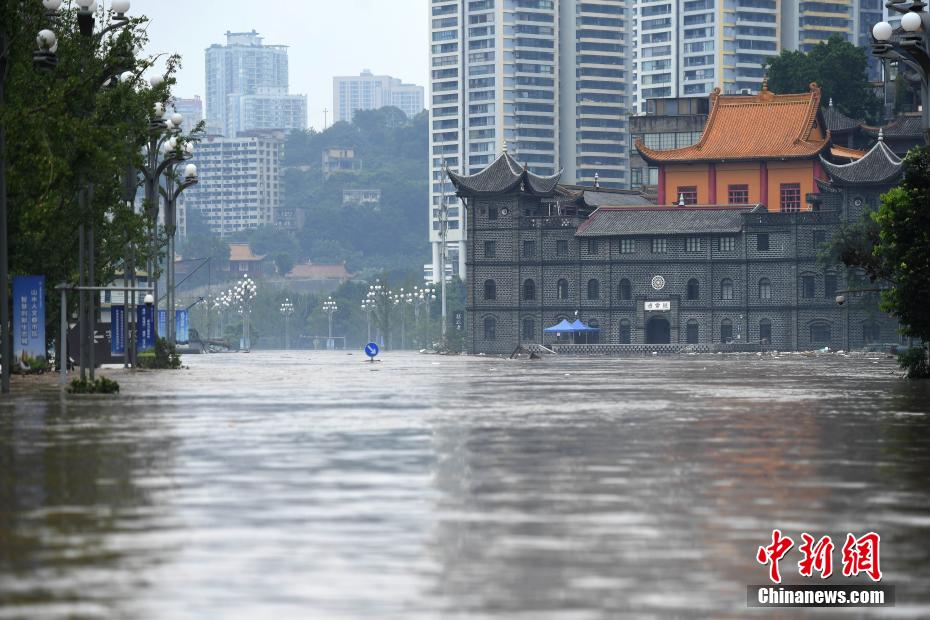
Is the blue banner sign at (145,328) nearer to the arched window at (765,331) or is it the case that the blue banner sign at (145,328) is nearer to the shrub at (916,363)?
the shrub at (916,363)

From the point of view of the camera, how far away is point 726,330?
11100cm

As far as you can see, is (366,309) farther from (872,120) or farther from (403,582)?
(403,582)

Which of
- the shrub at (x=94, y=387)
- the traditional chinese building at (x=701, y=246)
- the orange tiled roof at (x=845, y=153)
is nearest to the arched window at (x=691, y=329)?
the traditional chinese building at (x=701, y=246)

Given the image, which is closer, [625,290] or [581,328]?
[581,328]

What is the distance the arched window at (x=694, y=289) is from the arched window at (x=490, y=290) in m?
13.0

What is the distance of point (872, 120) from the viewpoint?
12925cm

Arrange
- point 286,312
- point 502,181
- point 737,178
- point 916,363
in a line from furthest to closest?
point 286,312, point 502,181, point 737,178, point 916,363

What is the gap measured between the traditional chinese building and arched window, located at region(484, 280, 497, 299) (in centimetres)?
7

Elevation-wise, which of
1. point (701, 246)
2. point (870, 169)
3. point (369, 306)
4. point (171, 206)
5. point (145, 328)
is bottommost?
point (145, 328)

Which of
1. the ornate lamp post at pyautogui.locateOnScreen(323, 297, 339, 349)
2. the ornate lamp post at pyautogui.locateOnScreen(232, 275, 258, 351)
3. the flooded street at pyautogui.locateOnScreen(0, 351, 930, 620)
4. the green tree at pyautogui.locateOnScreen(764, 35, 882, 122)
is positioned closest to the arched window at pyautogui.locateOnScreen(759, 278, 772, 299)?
the green tree at pyautogui.locateOnScreen(764, 35, 882, 122)

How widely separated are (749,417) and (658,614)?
52.0 ft

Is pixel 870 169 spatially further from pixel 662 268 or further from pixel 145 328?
pixel 145 328

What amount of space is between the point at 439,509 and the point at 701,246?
101 metres

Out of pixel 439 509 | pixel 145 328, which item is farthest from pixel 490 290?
pixel 439 509
